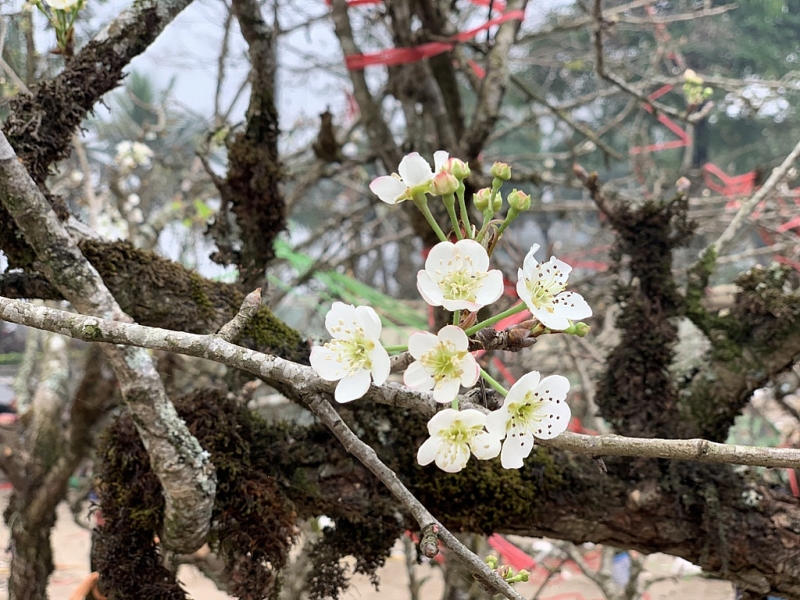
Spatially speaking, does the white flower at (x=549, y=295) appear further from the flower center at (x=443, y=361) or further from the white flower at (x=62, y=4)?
the white flower at (x=62, y=4)

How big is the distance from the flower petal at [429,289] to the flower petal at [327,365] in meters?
0.09

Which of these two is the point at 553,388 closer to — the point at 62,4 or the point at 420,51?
the point at 62,4

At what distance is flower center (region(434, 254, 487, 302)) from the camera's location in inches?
19.0

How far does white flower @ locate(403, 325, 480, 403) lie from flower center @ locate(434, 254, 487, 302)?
0.04m

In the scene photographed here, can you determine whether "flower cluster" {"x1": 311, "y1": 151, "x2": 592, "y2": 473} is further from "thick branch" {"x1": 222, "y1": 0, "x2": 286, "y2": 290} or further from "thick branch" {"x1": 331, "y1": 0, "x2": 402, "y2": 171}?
"thick branch" {"x1": 331, "y1": 0, "x2": 402, "y2": 171}

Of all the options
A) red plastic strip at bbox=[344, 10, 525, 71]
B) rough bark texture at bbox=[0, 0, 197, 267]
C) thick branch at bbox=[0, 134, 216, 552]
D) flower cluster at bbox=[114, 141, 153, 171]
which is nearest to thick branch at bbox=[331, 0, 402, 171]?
red plastic strip at bbox=[344, 10, 525, 71]

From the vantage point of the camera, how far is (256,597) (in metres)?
0.81

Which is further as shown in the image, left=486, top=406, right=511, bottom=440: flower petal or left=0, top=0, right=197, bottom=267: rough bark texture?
left=0, top=0, right=197, bottom=267: rough bark texture

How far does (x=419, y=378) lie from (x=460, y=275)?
9cm

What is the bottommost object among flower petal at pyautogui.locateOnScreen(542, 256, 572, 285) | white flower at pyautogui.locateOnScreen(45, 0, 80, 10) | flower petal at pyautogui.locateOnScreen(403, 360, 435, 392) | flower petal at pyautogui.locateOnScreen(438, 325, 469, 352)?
flower petal at pyautogui.locateOnScreen(403, 360, 435, 392)

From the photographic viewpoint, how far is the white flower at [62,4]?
0.88 m

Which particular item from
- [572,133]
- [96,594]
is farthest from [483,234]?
[572,133]

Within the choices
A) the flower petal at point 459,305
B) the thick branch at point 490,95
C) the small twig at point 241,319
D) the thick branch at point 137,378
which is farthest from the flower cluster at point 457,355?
the thick branch at point 490,95

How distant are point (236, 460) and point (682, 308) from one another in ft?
2.76
